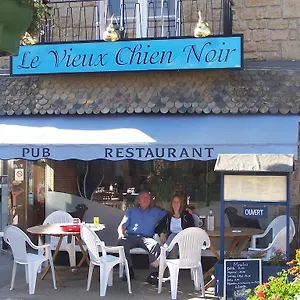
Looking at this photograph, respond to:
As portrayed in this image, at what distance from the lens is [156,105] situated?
9.76m

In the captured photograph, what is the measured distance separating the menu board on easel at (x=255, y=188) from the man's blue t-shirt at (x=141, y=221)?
1.97 m

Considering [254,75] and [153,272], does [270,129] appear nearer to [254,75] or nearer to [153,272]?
[254,75]

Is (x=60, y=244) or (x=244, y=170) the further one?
(x=60, y=244)

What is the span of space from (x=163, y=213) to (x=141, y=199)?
1.34ft

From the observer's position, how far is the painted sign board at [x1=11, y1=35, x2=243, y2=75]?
9.58 meters

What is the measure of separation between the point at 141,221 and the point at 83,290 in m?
1.37

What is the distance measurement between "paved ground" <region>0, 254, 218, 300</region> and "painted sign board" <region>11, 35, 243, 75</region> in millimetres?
3420

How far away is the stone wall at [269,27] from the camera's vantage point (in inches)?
400

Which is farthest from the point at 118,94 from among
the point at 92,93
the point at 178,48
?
the point at 178,48

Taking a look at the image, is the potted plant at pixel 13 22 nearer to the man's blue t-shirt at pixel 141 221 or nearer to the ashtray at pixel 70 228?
the ashtray at pixel 70 228

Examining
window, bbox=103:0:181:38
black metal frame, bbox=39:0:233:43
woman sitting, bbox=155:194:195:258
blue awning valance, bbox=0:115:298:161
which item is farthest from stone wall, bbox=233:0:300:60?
woman sitting, bbox=155:194:195:258

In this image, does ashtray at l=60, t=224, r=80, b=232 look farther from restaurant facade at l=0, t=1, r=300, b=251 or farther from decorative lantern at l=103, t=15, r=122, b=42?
decorative lantern at l=103, t=15, r=122, b=42

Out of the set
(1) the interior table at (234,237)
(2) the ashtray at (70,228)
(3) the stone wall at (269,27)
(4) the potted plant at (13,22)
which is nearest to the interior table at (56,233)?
(2) the ashtray at (70,228)

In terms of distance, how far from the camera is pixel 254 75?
9898mm
